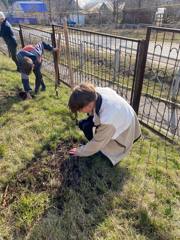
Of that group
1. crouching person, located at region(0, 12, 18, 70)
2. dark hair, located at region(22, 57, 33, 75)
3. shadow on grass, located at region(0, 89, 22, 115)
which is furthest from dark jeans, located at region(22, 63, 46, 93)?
crouching person, located at region(0, 12, 18, 70)

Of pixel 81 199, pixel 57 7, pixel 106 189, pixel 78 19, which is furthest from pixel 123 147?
pixel 57 7

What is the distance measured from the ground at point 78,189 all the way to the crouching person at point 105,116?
31 centimetres

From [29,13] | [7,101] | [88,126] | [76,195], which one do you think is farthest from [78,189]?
[29,13]

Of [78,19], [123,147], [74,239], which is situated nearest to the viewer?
[74,239]

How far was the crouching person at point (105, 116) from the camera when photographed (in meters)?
1.94

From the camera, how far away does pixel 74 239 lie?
185cm

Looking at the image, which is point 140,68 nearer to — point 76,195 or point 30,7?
point 76,195

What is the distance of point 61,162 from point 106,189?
592 millimetres

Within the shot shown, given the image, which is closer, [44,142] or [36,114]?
→ [44,142]

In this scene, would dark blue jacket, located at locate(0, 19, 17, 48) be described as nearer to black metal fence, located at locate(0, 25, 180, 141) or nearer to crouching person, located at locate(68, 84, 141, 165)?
black metal fence, located at locate(0, 25, 180, 141)

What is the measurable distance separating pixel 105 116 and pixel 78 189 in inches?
31.4

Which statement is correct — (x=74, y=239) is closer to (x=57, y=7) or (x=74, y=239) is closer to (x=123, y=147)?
(x=123, y=147)

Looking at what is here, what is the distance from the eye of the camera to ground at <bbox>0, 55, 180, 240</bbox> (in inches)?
75.8

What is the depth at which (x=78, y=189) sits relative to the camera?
225 centimetres
